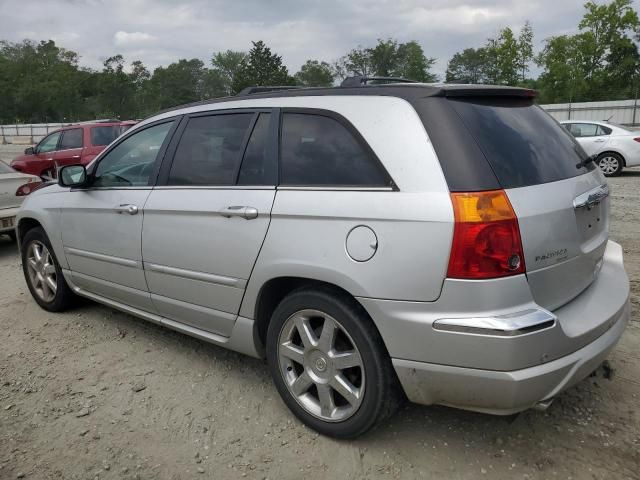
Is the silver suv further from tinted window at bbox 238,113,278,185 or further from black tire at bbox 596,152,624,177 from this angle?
black tire at bbox 596,152,624,177

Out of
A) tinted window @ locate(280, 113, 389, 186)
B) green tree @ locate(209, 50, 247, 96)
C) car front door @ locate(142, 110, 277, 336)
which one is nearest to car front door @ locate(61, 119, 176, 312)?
car front door @ locate(142, 110, 277, 336)

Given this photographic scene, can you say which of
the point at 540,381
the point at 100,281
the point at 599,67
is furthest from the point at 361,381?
the point at 599,67

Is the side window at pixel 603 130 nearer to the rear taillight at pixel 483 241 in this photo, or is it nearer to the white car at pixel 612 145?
the white car at pixel 612 145

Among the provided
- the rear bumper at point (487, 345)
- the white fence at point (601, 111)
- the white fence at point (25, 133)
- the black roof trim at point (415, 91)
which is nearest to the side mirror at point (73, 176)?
the black roof trim at point (415, 91)

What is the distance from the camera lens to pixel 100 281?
3990mm

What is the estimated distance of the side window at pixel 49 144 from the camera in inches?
524

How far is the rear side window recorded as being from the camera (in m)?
12.9

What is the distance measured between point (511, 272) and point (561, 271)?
353mm

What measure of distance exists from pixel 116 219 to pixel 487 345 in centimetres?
267

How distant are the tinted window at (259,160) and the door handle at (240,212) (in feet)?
0.51

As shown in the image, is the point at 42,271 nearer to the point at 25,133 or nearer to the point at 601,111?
the point at 601,111

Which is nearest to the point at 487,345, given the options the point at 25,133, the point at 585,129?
the point at 585,129

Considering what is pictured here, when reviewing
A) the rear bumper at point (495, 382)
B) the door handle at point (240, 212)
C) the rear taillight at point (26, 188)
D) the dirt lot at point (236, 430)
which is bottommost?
the dirt lot at point (236, 430)

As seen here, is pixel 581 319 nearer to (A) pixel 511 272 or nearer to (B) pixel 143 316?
(A) pixel 511 272
